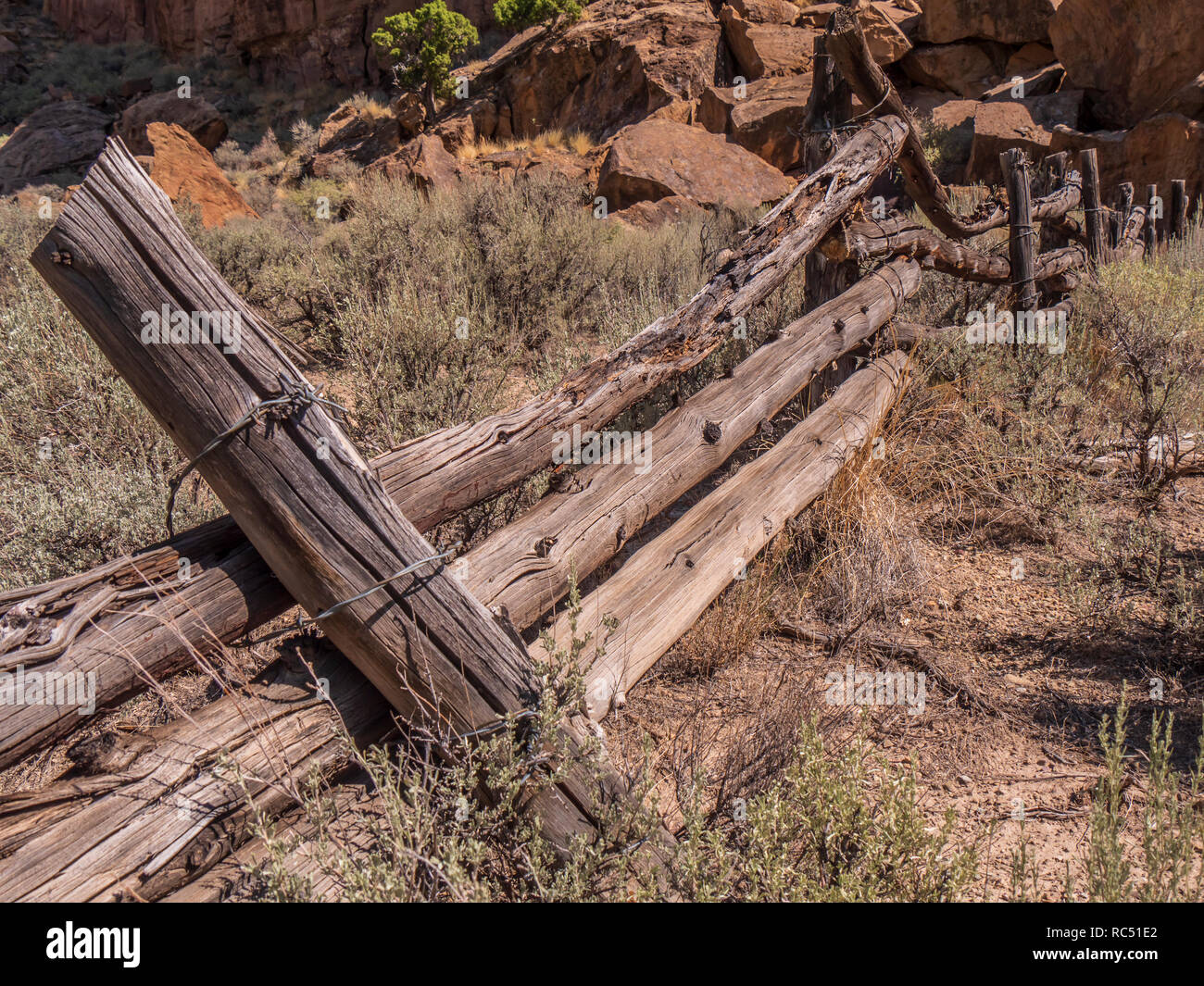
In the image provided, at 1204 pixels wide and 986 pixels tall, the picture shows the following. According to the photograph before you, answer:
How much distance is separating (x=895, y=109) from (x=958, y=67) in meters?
14.0

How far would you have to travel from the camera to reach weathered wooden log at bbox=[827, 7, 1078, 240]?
3615 mm

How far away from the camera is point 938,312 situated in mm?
5621

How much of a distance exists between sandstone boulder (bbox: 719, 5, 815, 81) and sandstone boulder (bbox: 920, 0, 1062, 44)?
8.13ft

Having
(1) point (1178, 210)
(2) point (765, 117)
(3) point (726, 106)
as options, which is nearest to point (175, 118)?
(3) point (726, 106)

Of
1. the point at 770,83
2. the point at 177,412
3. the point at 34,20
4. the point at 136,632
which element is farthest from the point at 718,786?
the point at 34,20

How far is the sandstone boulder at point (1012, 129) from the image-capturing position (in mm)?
12109

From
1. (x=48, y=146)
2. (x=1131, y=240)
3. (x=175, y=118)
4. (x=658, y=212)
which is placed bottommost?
(x=1131, y=240)

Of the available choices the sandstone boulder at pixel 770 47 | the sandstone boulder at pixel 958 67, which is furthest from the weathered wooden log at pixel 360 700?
the sandstone boulder at pixel 958 67

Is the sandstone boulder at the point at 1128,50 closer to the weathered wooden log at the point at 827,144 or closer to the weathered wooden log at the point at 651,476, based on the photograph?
the weathered wooden log at the point at 827,144

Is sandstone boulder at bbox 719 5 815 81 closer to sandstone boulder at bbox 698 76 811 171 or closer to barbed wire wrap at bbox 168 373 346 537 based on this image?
sandstone boulder at bbox 698 76 811 171

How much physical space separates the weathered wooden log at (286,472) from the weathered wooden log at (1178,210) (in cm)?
1020

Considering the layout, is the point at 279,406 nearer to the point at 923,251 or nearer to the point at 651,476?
the point at 651,476

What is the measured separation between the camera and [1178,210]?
29.4 feet
